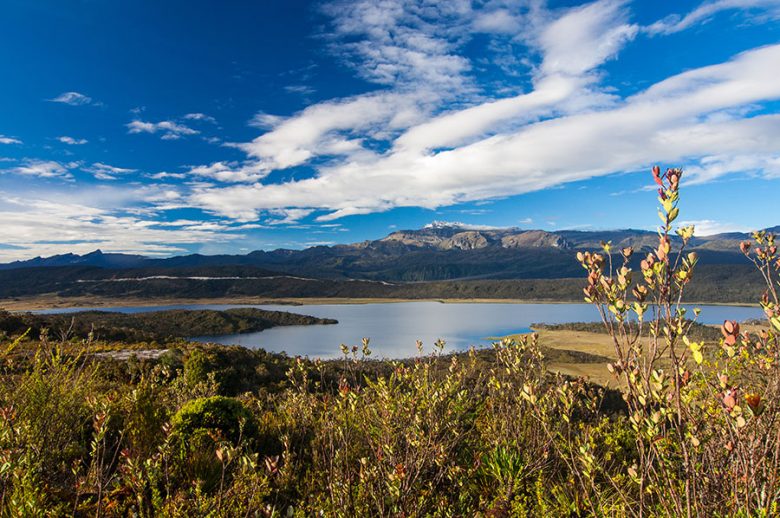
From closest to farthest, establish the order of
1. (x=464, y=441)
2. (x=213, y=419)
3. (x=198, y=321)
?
1. (x=464, y=441)
2. (x=213, y=419)
3. (x=198, y=321)

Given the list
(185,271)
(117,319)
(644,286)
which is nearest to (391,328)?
(117,319)

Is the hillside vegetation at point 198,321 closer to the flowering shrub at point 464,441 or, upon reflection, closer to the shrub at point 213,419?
the shrub at point 213,419

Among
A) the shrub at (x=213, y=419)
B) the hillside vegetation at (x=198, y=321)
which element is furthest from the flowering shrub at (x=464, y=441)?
the hillside vegetation at (x=198, y=321)

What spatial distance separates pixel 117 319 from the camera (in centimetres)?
5084

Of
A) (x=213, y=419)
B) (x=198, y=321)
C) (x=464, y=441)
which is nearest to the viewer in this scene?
(x=464, y=441)

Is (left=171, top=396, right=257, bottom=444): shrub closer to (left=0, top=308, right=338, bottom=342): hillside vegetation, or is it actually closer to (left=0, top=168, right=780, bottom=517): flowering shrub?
(left=0, top=168, right=780, bottom=517): flowering shrub

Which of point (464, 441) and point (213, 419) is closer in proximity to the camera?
point (464, 441)

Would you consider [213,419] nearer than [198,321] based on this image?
Yes

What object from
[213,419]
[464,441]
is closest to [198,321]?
[213,419]

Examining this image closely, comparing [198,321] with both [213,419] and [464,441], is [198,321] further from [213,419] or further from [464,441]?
[464,441]

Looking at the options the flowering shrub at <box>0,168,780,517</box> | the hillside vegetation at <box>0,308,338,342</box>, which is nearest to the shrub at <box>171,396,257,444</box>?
the flowering shrub at <box>0,168,780,517</box>

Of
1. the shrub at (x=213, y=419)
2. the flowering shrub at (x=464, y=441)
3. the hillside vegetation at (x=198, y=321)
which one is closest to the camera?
the flowering shrub at (x=464, y=441)

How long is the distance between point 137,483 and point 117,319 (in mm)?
57522

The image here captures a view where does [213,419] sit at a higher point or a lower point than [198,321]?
higher
